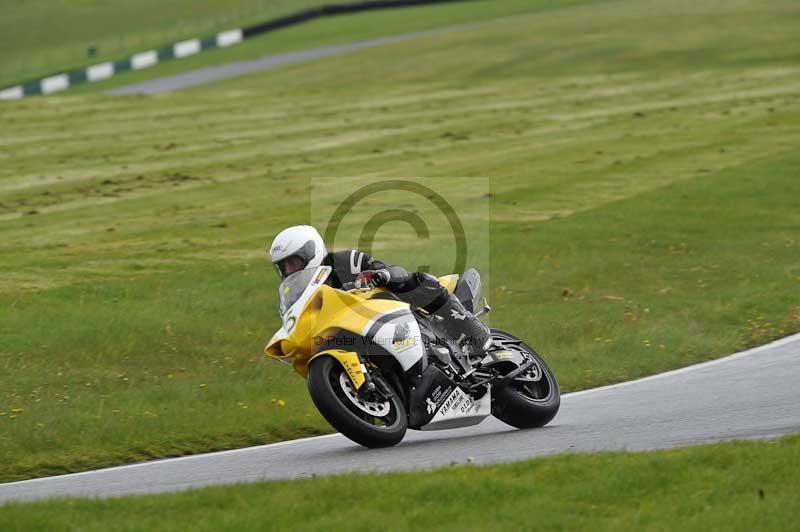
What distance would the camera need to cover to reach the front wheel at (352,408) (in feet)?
27.0

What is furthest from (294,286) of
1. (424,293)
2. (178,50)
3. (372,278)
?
(178,50)

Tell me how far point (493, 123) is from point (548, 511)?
963 inches

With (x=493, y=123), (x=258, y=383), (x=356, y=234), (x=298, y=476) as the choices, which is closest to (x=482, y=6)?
(x=493, y=123)

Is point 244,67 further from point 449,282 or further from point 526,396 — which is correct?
point 526,396

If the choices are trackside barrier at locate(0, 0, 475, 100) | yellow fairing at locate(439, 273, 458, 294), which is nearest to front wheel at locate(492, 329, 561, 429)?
yellow fairing at locate(439, 273, 458, 294)

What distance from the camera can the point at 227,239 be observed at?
764 inches

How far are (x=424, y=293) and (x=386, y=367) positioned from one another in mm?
678

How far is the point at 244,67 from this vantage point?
4334 cm

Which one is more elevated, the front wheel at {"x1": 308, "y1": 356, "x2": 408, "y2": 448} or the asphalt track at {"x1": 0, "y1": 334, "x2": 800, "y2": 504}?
the front wheel at {"x1": 308, "y1": 356, "x2": 408, "y2": 448}

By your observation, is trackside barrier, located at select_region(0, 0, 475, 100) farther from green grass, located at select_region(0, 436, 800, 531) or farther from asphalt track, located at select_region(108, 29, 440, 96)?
green grass, located at select_region(0, 436, 800, 531)

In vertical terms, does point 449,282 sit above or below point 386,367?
above

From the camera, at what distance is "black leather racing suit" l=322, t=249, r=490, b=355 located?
8.98m

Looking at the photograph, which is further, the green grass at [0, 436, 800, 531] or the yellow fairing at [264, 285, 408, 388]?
the yellow fairing at [264, 285, 408, 388]

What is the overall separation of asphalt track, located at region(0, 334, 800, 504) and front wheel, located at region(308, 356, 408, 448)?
15 cm
